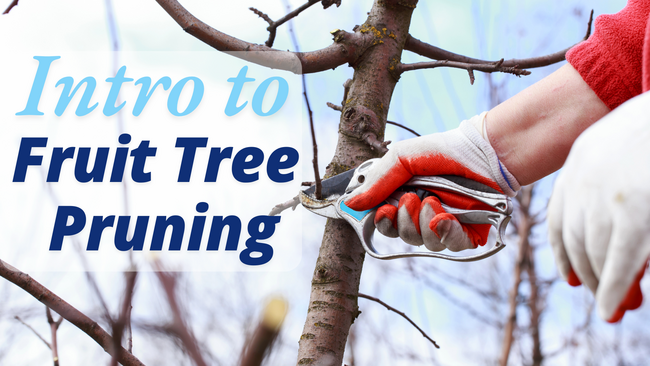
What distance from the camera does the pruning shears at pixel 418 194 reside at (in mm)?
1656

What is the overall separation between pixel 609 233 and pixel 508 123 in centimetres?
99

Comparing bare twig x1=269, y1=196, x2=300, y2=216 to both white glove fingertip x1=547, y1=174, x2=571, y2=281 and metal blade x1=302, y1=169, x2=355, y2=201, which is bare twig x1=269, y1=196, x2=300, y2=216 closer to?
metal blade x1=302, y1=169, x2=355, y2=201

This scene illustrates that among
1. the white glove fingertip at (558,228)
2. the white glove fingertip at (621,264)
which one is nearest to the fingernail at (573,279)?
the white glove fingertip at (558,228)

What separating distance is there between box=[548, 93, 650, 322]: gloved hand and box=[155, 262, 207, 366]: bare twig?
0.75 meters

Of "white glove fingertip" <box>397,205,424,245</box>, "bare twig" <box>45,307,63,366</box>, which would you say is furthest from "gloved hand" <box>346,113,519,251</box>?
"bare twig" <box>45,307,63,366</box>

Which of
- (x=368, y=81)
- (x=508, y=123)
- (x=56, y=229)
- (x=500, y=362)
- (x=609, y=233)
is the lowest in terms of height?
(x=500, y=362)

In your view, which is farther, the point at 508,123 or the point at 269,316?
the point at 508,123

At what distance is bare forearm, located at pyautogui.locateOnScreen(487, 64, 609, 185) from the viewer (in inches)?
64.1

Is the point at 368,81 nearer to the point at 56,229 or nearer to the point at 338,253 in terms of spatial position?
the point at 338,253

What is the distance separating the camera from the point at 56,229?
9.31 ft

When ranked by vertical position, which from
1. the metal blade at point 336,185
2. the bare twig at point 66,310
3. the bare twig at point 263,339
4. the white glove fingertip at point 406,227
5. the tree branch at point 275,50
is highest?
the tree branch at point 275,50

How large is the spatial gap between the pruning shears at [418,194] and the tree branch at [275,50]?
575 millimetres

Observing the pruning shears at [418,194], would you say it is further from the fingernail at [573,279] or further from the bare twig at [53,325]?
the bare twig at [53,325]

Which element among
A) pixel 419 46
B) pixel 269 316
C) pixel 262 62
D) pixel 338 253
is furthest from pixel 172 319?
pixel 419 46
